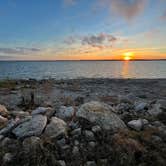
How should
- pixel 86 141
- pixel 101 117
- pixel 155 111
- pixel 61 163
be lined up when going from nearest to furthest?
pixel 61 163
pixel 86 141
pixel 101 117
pixel 155 111

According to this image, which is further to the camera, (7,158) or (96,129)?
(96,129)

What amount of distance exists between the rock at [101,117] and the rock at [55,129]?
0.66 meters

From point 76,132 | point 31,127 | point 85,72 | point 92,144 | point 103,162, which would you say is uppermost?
point 31,127

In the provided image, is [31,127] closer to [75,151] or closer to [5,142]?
[5,142]

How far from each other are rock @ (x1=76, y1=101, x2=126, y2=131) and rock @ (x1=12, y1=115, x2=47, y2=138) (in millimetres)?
1082

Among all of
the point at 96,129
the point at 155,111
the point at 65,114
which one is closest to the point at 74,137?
the point at 96,129

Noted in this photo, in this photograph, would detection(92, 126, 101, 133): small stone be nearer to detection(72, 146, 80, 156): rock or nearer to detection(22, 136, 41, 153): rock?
detection(72, 146, 80, 156): rock

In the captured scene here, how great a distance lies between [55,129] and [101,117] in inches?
52.1

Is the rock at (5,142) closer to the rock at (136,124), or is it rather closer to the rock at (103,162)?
the rock at (103,162)

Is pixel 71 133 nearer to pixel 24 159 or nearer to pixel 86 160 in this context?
pixel 86 160

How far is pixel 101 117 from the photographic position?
5.60 meters

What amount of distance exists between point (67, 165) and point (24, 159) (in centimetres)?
91

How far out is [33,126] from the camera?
508 cm

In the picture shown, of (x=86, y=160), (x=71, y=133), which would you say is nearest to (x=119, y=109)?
(x=71, y=133)
